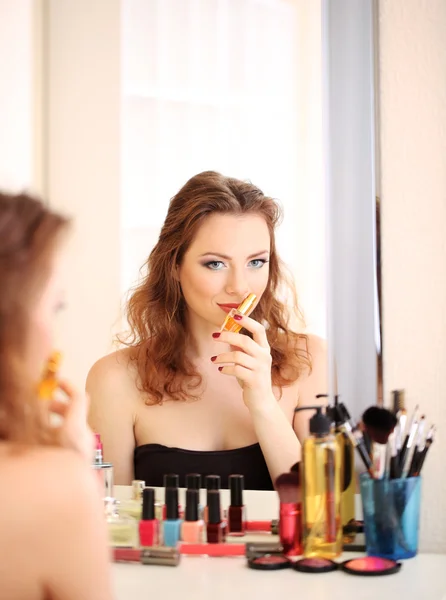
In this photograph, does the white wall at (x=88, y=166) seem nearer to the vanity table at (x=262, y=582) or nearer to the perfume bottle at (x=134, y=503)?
the perfume bottle at (x=134, y=503)

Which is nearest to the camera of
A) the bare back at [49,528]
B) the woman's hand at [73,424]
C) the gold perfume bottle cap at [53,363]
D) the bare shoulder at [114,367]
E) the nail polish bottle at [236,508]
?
the bare back at [49,528]

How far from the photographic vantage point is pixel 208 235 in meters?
1.16

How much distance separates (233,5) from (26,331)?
26.4 inches

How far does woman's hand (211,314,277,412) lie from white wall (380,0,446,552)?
171 millimetres

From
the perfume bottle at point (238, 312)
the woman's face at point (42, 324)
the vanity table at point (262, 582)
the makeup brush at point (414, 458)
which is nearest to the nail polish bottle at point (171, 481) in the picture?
the vanity table at point (262, 582)

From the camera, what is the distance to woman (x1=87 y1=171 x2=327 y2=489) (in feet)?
3.76

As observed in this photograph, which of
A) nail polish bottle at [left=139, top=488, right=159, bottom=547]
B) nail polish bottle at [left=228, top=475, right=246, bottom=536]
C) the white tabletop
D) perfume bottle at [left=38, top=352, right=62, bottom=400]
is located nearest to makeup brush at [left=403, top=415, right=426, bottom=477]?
the white tabletop

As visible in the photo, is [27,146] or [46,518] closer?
[46,518]

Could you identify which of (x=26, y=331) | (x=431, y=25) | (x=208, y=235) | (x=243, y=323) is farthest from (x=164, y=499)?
(x=431, y=25)

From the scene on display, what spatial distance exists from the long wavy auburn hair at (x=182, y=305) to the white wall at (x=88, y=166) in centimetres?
5

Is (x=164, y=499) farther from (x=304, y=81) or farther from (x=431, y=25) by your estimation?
(x=431, y=25)

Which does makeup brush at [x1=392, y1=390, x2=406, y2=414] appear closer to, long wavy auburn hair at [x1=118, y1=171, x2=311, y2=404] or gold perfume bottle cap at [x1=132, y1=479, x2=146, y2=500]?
long wavy auburn hair at [x1=118, y1=171, x2=311, y2=404]

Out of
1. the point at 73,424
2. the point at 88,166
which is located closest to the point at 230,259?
the point at 88,166

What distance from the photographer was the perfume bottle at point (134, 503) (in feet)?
3.78
